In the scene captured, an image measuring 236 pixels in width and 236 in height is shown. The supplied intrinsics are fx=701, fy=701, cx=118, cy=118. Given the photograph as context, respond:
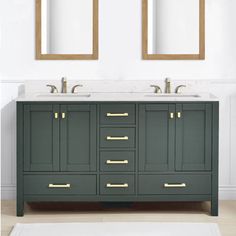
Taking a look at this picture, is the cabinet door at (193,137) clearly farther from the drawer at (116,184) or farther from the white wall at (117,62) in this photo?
the white wall at (117,62)

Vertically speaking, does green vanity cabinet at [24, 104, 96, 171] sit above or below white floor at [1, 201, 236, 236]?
above

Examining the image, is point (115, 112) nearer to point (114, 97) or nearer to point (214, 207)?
point (114, 97)

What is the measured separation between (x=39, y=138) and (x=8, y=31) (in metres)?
0.99

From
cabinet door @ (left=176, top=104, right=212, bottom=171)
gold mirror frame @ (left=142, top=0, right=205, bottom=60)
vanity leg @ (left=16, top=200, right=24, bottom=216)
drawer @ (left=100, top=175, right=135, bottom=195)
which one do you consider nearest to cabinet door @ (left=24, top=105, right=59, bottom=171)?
vanity leg @ (left=16, top=200, right=24, bottom=216)

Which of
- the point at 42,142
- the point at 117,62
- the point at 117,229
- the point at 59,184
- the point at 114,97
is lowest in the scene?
the point at 117,229

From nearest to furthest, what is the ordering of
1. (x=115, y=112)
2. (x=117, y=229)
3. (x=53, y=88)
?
(x=117, y=229)
(x=115, y=112)
(x=53, y=88)

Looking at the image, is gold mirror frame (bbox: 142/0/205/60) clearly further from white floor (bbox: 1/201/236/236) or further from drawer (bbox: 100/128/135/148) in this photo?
white floor (bbox: 1/201/236/236)

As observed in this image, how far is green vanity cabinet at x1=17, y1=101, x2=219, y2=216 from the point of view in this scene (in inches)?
189

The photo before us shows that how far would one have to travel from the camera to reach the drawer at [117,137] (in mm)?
4820

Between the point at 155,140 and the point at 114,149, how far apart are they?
0.29 metres

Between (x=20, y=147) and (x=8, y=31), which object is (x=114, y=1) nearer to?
(x=8, y=31)

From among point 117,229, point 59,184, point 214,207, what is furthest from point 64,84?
point 214,207

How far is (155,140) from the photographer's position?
190 inches

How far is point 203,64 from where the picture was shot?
211 inches
